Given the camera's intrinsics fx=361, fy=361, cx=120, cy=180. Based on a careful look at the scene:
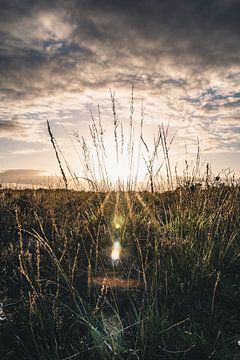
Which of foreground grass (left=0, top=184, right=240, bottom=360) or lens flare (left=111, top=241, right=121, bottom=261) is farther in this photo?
lens flare (left=111, top=241, right=121, bottom=261)

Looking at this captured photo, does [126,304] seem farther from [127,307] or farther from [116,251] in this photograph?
[116,251]

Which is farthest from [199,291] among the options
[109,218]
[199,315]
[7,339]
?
[109,218]

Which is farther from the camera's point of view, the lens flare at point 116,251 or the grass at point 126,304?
the lens flare at point 116,251

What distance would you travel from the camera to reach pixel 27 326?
2092 millimetres

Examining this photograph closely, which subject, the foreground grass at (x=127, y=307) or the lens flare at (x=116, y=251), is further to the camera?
the lens flare at (x=116, y=251)

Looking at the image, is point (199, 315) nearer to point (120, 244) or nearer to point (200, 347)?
point (200, 347)

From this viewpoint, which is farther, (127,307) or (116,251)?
(116,251)

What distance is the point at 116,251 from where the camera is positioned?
3533mm

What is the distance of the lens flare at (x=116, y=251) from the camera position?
334 centimetres

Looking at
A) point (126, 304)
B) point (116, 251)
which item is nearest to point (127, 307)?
point (126, 304)

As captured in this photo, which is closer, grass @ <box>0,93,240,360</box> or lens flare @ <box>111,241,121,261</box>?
grass @ <box>0,93,240,360</box>

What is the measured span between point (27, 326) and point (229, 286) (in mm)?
1468

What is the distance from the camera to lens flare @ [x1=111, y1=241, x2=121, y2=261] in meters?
3.34

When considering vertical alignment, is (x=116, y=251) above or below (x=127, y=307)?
above
